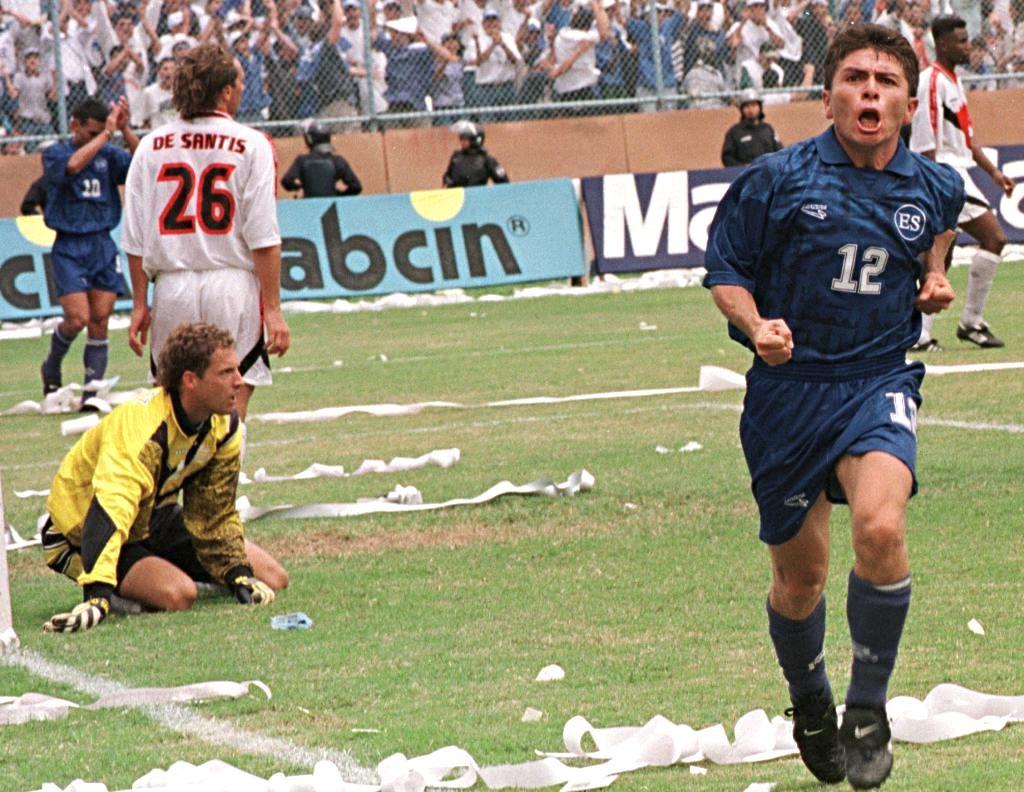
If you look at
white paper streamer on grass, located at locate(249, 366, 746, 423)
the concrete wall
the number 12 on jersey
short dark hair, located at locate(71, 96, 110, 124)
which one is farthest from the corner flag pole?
the concrete wall

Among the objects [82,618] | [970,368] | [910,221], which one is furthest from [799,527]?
[970,368]

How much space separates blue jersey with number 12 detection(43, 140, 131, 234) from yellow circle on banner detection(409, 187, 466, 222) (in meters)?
7.78

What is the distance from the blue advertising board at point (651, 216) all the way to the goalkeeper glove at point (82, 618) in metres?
16.9

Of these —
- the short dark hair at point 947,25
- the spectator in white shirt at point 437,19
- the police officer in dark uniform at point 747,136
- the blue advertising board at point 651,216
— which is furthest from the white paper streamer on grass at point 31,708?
the police officer in dark uniform at point 747,136

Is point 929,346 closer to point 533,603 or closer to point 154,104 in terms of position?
point 533,603

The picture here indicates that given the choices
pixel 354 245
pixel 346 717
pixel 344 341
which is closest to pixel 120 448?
pixel 346 717

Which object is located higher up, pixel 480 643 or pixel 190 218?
pixel 190 218

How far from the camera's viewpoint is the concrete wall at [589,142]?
80.7ft

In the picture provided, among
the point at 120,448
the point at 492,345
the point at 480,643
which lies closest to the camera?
the point at 480,643

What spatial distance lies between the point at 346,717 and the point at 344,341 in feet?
44.1

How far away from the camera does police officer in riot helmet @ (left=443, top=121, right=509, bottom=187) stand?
77.4 ft

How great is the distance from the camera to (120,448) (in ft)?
24.0

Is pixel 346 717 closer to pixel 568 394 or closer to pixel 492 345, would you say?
pixel 568 394

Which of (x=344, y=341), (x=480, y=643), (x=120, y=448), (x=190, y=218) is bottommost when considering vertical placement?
(x=344, y=341)
